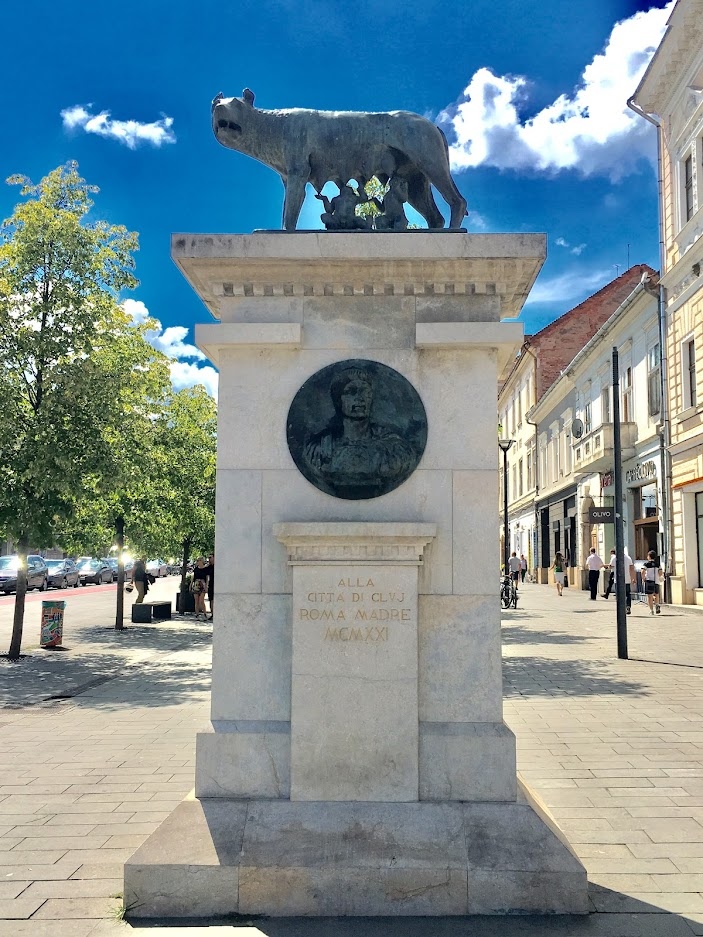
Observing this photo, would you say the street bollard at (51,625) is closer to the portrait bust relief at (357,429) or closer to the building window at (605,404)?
the portrait bust relief at (357,429)

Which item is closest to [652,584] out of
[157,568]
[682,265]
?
[682,265]

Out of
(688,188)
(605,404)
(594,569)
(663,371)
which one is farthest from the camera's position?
(605,404)

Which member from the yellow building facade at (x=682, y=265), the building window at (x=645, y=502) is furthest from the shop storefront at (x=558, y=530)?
the yellow building facade at (x=682, y=265)

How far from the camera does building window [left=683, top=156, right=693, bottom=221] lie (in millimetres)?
23672

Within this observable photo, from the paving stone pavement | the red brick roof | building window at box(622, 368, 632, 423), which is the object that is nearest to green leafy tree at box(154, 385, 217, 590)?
the paving stone pavement

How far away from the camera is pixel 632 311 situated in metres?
28.7

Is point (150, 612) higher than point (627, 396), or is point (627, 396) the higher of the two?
point (627, 396)

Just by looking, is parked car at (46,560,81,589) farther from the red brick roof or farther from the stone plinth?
the stone plinth

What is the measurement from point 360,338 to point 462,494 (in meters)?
1.05

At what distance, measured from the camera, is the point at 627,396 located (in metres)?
30.4

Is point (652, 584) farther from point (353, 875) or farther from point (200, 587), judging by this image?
point (353, 875)

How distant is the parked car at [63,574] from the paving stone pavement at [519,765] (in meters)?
29.5

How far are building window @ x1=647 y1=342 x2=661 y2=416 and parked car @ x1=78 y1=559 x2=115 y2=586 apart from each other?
30815 mm

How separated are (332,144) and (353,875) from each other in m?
4.04
